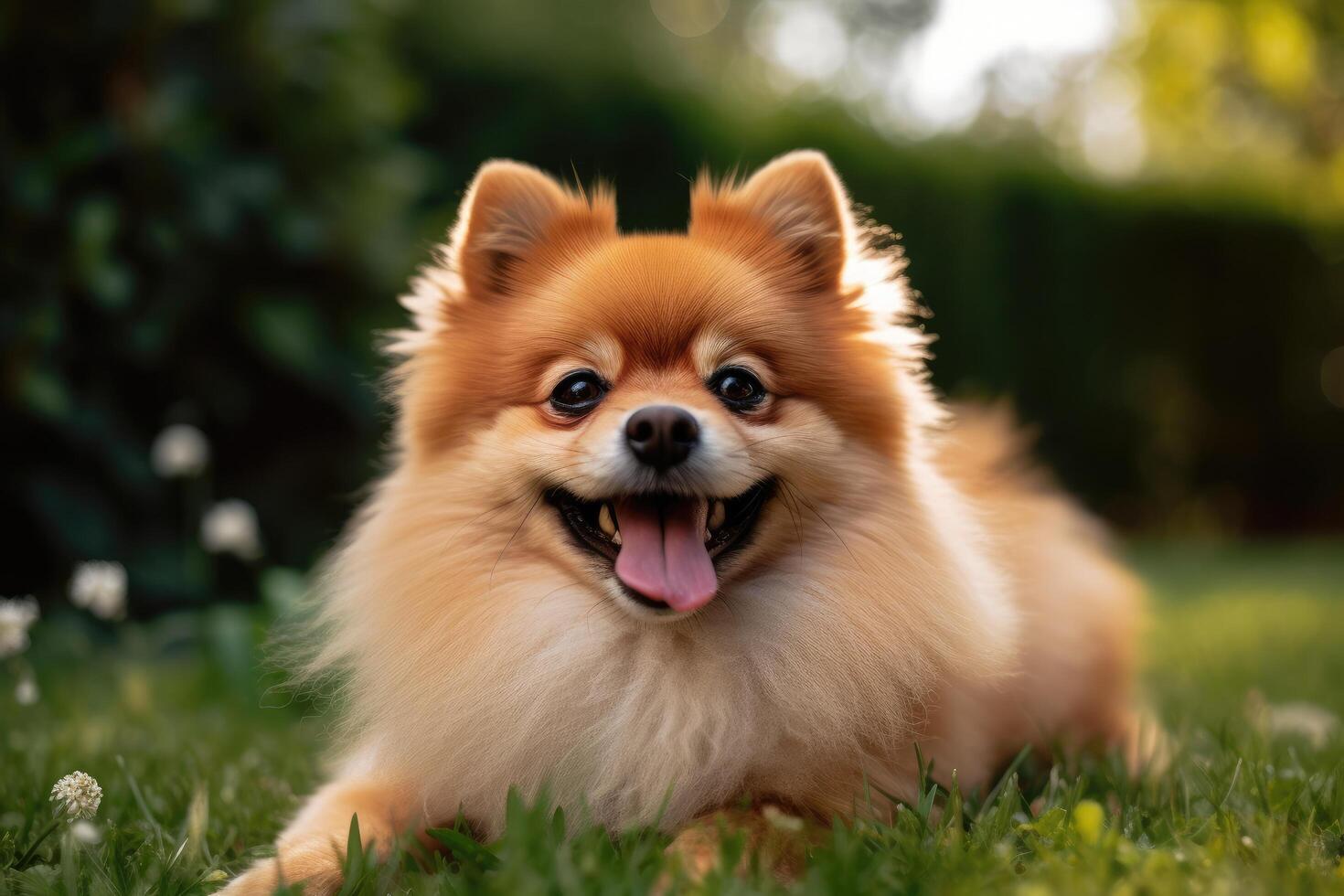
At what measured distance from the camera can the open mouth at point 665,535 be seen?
227 cm

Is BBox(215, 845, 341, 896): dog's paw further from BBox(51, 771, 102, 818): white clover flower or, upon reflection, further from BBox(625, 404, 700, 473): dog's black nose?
BBox(625, 404, 700, 473): dog's black nose

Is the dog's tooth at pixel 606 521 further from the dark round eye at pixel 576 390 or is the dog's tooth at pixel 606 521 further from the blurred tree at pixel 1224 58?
the blurred tree at pixel 1224 58

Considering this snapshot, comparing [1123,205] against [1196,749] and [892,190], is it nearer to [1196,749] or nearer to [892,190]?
[892,190]

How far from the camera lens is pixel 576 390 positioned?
2496 mm

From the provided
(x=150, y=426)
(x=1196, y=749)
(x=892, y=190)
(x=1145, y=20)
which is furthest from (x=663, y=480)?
(x=892, y=190)

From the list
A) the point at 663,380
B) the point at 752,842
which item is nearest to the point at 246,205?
the point at 663,380

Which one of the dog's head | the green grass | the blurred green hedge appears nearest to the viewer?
the green grass

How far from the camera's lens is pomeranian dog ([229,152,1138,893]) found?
2295 millimetres

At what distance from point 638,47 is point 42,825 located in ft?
24.2

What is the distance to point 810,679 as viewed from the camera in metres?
2.33

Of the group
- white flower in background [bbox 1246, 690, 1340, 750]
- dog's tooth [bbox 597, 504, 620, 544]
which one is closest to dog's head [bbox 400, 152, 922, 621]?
dog's tooth [bbox 597, 504, 620, 544]

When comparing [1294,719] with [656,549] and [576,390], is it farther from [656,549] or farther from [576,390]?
[576,390]

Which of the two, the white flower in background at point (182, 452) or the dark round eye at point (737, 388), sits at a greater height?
the dark round eye at point (737, 388)

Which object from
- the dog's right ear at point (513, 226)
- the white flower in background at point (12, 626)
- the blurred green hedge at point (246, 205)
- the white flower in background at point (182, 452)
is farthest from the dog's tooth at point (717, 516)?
the white flower in background at point (182, 452)
